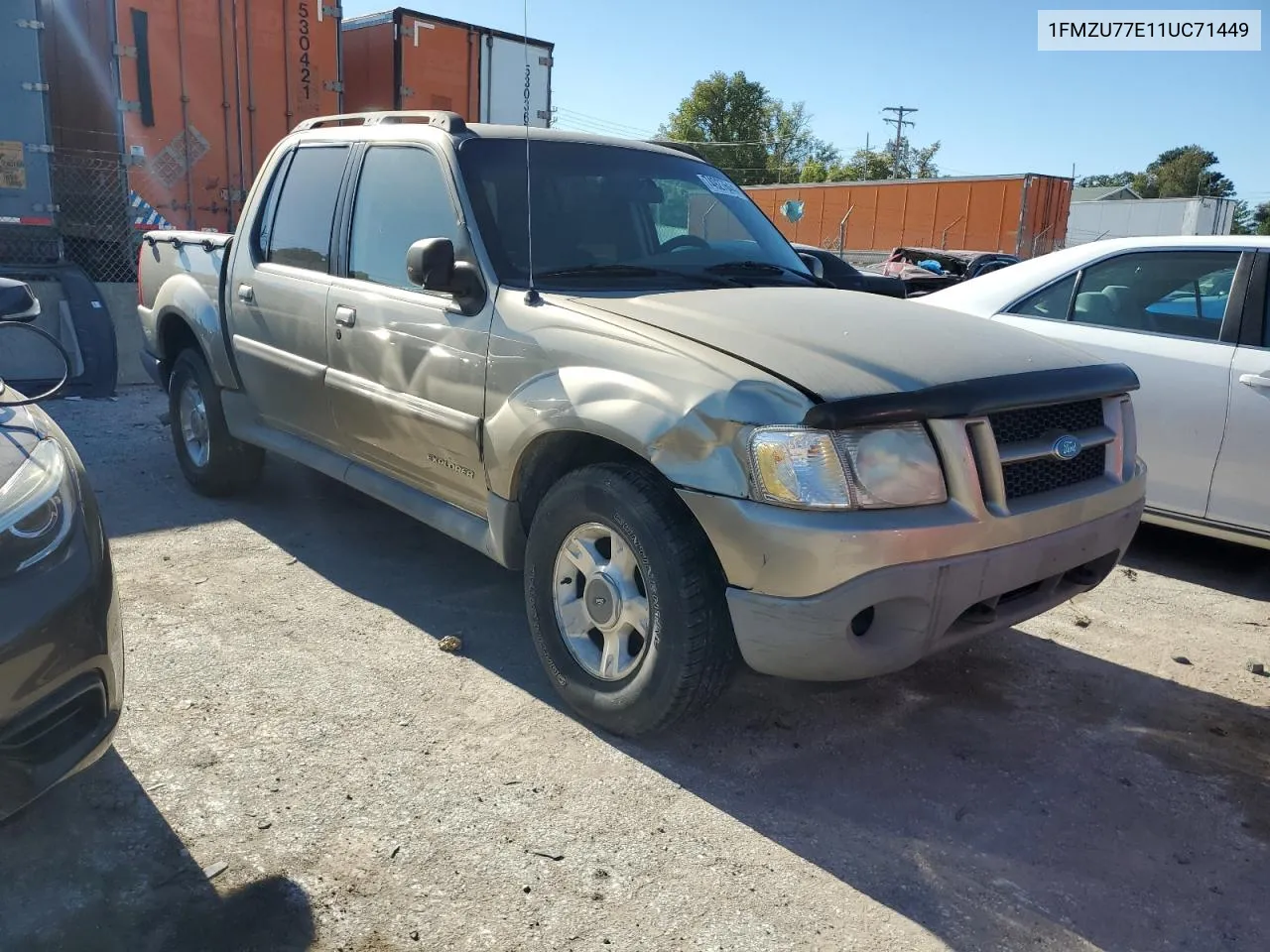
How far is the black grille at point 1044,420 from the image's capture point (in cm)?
287

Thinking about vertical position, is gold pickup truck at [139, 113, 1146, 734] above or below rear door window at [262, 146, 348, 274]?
below

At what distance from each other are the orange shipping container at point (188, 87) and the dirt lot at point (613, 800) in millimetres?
7015

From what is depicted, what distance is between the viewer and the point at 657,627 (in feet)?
9.50

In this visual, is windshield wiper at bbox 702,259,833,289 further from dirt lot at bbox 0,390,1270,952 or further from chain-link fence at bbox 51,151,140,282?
chain-link fence at bbox 51,151,140,282

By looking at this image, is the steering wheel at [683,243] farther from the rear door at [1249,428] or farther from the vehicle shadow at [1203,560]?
the vehicle shadow at [1203,560]

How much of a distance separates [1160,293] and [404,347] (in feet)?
12.3

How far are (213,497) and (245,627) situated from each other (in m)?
1.87

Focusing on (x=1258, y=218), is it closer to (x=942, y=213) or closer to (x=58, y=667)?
(x=942, y=213)

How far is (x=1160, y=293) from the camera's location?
503cm

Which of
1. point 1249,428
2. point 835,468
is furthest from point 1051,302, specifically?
point 835,468

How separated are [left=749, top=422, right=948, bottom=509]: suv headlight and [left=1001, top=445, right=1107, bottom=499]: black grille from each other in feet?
1.20

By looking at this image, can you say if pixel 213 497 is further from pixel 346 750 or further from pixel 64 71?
pixel 64 71

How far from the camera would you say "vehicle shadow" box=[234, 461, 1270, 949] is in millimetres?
2521

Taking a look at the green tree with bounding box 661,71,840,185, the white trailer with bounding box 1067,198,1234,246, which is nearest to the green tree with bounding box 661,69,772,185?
the green tree with bounding box 661,71,840,185
